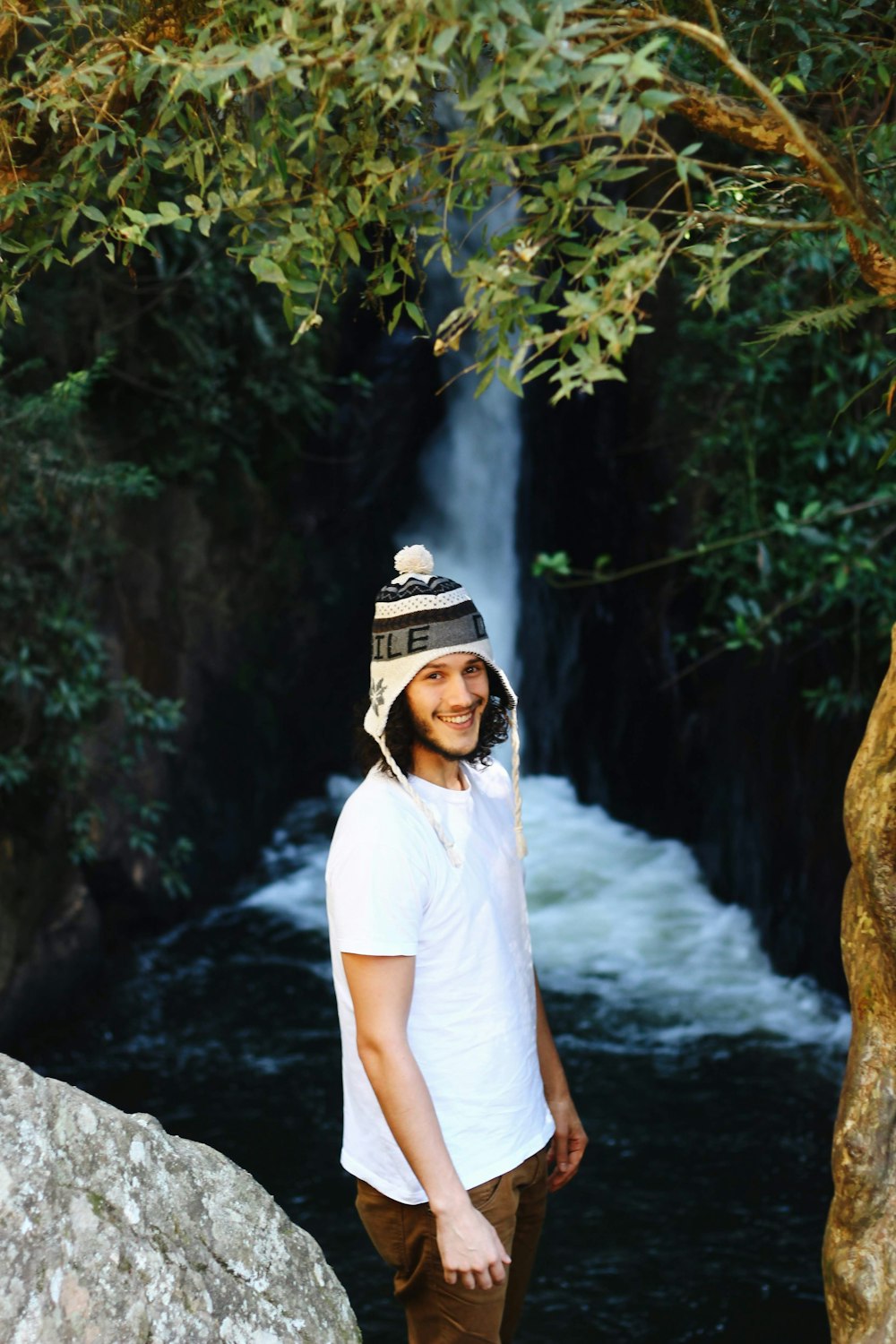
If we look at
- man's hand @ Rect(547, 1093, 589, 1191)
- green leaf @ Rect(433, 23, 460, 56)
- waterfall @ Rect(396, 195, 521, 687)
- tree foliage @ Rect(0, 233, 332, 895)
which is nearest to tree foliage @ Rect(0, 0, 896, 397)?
green leaf @ Rect(433, 23, 460, 56)

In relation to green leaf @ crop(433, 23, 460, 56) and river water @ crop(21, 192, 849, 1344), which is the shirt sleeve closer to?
green leaf @ crop(433, 23, 460, 56)

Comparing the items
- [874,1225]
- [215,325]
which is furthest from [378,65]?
[215,325]

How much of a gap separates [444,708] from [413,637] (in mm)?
144

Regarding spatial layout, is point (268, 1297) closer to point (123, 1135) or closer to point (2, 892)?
point (123, 1135)

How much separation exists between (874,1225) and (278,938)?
666cm

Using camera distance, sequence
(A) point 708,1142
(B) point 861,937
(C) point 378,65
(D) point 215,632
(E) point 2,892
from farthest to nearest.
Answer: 1. (D) point 215,632
2. (E) point 2,892
3. (A) point 708,1142
4. (B) point 861,937
5. (C) point 378,65

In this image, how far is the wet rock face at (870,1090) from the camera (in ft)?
8.07

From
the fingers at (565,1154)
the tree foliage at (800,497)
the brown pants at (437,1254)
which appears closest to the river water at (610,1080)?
the tree foliage at (800,497)

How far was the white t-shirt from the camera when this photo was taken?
242 cm

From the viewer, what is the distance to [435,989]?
2.52 metres

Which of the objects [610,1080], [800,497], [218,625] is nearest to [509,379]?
[800,497]

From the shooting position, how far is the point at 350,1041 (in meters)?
2.59

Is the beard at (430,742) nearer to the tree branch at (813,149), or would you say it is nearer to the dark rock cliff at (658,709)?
the tree branch at (813,149)

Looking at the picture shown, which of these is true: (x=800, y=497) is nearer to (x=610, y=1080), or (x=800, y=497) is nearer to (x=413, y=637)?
(x=610, y=1080)
